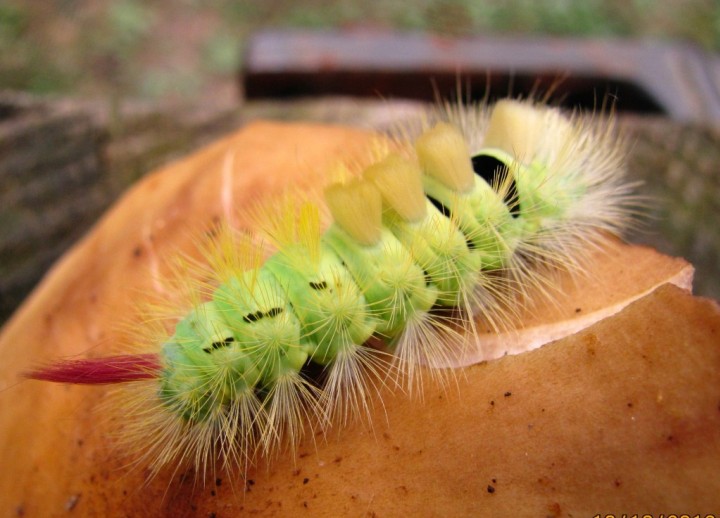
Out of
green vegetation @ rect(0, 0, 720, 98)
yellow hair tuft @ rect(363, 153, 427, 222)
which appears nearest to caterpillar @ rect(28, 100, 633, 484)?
yellow hair tuft @ rect(363, 153, 427, 222)

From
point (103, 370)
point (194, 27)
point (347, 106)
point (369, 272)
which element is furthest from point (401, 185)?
point (194, 27)

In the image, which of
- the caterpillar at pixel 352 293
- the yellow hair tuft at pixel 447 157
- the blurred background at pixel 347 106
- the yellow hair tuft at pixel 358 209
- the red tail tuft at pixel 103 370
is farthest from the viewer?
the blurred background at pixel 347 106

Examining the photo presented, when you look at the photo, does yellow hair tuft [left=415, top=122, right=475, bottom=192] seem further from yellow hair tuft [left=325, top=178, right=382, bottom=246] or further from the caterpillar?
yellow hair tuft [left=325, top=178, right=382, bottom=246]

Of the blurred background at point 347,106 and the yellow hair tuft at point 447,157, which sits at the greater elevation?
the blurred background at point 347,106

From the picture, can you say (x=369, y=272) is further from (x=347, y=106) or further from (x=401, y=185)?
(x=347, y=106)

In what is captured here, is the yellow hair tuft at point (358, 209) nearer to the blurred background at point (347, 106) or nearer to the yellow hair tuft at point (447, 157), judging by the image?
the yellow hair tuft at point (447, 157)

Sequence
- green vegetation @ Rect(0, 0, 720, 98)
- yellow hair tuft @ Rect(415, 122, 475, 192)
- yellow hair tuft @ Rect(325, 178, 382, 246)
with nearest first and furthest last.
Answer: yellow hair tuft @ Rect(325, 178, 382, 246) → yellow hair tuft @ Rect(415, 122, 475, 192) → green vegetation @ Rect(0, 0, 720, 98)

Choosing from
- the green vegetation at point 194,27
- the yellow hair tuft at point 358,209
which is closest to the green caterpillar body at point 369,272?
the yellow hair tuft at point 358,209
